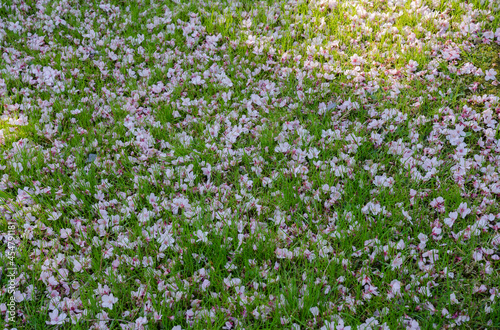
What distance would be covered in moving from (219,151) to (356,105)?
1676 millimetres

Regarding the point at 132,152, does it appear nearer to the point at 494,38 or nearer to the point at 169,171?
the point at 169,171

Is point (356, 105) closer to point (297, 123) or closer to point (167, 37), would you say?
point (297, 123)

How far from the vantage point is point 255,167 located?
14.4 feet

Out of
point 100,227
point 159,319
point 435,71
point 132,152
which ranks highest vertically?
point 435,71

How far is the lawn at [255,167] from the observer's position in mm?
3291

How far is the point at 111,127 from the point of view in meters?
5.07

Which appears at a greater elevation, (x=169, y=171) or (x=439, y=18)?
(x=439, y=18)

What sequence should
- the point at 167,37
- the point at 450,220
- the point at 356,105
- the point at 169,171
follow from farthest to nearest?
the point at 167,37 < the point at 356,105 < the point at 169,171 < the point at 450,220

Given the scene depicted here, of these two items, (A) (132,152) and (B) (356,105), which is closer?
(A) (132,152)

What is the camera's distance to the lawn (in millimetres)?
3291

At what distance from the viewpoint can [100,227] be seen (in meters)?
3.86

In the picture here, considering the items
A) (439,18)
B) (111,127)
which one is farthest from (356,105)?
(111,127)

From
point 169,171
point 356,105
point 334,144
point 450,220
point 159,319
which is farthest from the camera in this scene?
point 356,105

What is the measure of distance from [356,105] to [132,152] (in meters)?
2.56
